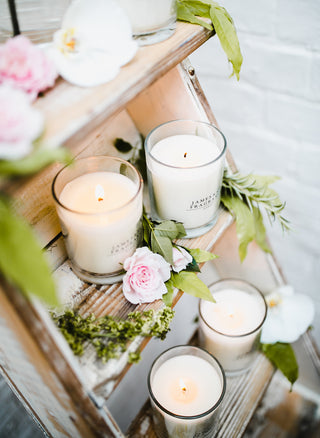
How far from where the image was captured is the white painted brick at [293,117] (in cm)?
70

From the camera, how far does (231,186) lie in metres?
0.52

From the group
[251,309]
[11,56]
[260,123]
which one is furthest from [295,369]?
[11,56]

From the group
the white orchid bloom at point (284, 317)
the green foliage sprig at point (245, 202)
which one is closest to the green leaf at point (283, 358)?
the white orchid bloom at point (284, 317)

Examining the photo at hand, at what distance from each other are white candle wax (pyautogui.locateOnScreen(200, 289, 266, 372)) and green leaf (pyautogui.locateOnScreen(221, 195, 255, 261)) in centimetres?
16

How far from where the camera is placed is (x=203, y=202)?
18.0 inches

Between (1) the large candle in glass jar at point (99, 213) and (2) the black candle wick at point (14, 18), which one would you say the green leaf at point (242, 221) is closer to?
(1) the large candle in glass jar at point (99, 213)

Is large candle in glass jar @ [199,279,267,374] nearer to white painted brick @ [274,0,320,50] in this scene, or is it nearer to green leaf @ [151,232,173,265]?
green leaf @ [151,232,173,265]

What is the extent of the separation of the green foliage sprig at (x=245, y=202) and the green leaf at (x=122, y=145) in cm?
14

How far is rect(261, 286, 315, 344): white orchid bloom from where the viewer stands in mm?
666

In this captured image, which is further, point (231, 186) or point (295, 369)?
point (295, 369)

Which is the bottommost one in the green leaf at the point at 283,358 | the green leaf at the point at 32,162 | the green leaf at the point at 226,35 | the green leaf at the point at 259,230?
the green leaf at the point at 283,358

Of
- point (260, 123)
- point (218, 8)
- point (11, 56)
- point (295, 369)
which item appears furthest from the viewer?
point (260, 123)

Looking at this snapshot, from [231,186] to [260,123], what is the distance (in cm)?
31

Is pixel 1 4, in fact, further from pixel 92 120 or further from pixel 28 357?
pixel 28 357
